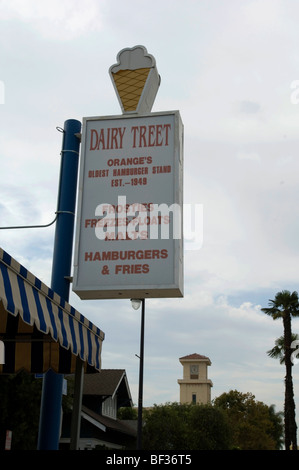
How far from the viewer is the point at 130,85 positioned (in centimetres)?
1030

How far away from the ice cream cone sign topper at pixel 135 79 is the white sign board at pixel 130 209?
41cm

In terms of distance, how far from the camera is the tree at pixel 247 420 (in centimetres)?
7081

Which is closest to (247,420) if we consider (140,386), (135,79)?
(140,386)

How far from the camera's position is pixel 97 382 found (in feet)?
125

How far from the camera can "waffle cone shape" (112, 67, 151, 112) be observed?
33.0 feet

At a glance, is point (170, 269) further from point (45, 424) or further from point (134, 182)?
point (45, 424)

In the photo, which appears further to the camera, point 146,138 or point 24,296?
point 146,138

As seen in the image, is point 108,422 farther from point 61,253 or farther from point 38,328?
point 38,328

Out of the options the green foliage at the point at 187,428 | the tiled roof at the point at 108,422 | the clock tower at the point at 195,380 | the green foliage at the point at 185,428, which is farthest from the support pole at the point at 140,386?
the clock tower at the point at 195,380

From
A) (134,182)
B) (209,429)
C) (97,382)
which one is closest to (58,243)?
(134,182)

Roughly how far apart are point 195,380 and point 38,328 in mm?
105188

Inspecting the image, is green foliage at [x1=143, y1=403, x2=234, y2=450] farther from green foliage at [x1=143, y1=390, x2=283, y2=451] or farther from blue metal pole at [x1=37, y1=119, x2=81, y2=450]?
blue metal pole at [x1=37, y1=119, x2=81, y2=450]
